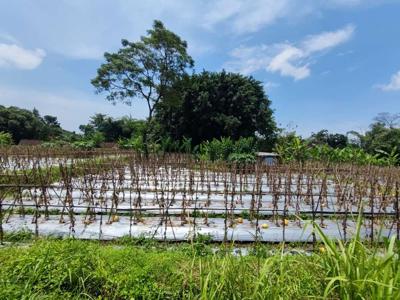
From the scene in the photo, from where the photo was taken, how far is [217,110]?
70.3 feet

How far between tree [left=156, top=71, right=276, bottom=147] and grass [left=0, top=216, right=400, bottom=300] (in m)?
17.6

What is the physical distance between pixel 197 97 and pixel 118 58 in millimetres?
5150

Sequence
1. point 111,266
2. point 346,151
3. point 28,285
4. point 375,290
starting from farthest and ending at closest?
1. point 346,151
2. point 111,266
3. point 28,285
4. point 375,290

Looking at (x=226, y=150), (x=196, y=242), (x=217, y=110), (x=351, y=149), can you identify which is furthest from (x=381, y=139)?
(x=196, y=242)

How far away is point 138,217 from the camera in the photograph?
505 cm

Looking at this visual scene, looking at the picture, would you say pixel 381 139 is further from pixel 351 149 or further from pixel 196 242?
pixel 196 242

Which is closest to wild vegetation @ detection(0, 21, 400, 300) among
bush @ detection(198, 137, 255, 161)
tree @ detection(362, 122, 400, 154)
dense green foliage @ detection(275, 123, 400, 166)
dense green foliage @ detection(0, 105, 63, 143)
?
dense green foliage @ detection(275, 123, 400, 166)

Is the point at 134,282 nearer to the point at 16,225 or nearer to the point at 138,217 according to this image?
the point at 138,217

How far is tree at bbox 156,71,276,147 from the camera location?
68.1 ft

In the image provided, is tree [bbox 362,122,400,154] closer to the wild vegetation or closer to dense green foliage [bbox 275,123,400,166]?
dense green foliage [bbox 275,123,400,166]

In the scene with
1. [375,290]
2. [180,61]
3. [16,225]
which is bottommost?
[16,225]

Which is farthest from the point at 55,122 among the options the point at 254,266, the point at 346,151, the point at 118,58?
the point at 254,266

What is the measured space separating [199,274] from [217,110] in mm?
19304

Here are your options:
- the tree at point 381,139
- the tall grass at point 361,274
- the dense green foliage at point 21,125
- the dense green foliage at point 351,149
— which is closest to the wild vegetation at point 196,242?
the tall grass at point 361,274
